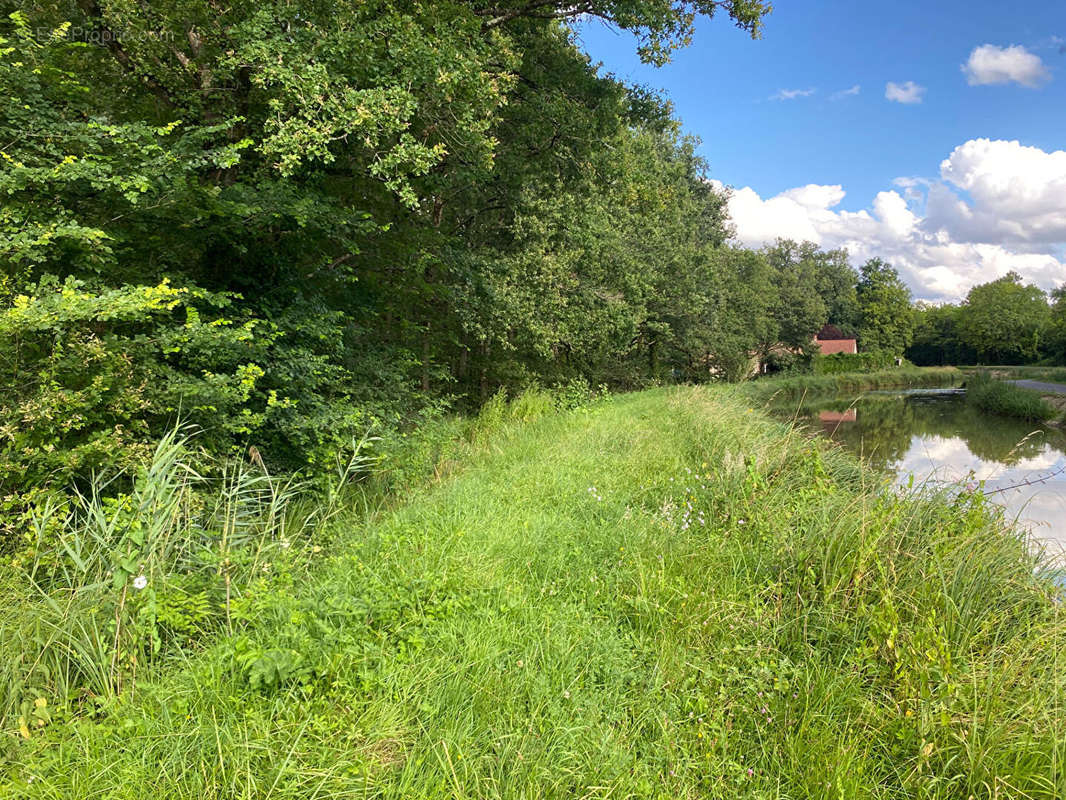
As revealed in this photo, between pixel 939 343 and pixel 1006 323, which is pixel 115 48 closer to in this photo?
pixel 1006 323

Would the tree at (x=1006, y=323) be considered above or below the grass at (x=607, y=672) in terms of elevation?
above

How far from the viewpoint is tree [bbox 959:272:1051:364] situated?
5124 cm

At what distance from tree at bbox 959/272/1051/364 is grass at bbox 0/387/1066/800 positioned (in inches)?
2637

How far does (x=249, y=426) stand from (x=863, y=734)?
536cm

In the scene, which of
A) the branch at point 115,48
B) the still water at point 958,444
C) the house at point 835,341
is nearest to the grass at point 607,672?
the still water at point 958,444

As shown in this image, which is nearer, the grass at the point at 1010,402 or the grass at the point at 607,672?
the grass at the point at 607,672

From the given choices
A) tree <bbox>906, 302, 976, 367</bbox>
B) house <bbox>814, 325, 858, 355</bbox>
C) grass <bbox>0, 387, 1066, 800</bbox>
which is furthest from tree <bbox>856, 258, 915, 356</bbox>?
grass <bbox>0, 387, 1066, 800</bbox>

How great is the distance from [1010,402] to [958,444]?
9991mm

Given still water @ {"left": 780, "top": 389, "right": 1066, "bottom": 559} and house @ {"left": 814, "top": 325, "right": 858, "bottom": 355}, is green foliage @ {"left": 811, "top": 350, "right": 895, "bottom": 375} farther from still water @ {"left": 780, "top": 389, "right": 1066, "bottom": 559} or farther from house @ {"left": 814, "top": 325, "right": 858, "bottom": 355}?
still water @ {"left": 780, "top": 389, "right": 1066, "bottom": 559}

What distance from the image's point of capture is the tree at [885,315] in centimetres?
5184

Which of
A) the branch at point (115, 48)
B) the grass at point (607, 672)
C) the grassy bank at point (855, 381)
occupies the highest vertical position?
the branch at point (115, 48)

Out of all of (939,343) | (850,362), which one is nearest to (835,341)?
(850,362)

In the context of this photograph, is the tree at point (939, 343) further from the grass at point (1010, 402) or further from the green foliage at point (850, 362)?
the grass at point (1010, 402)

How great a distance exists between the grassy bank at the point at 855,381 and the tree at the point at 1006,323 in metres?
9.45
